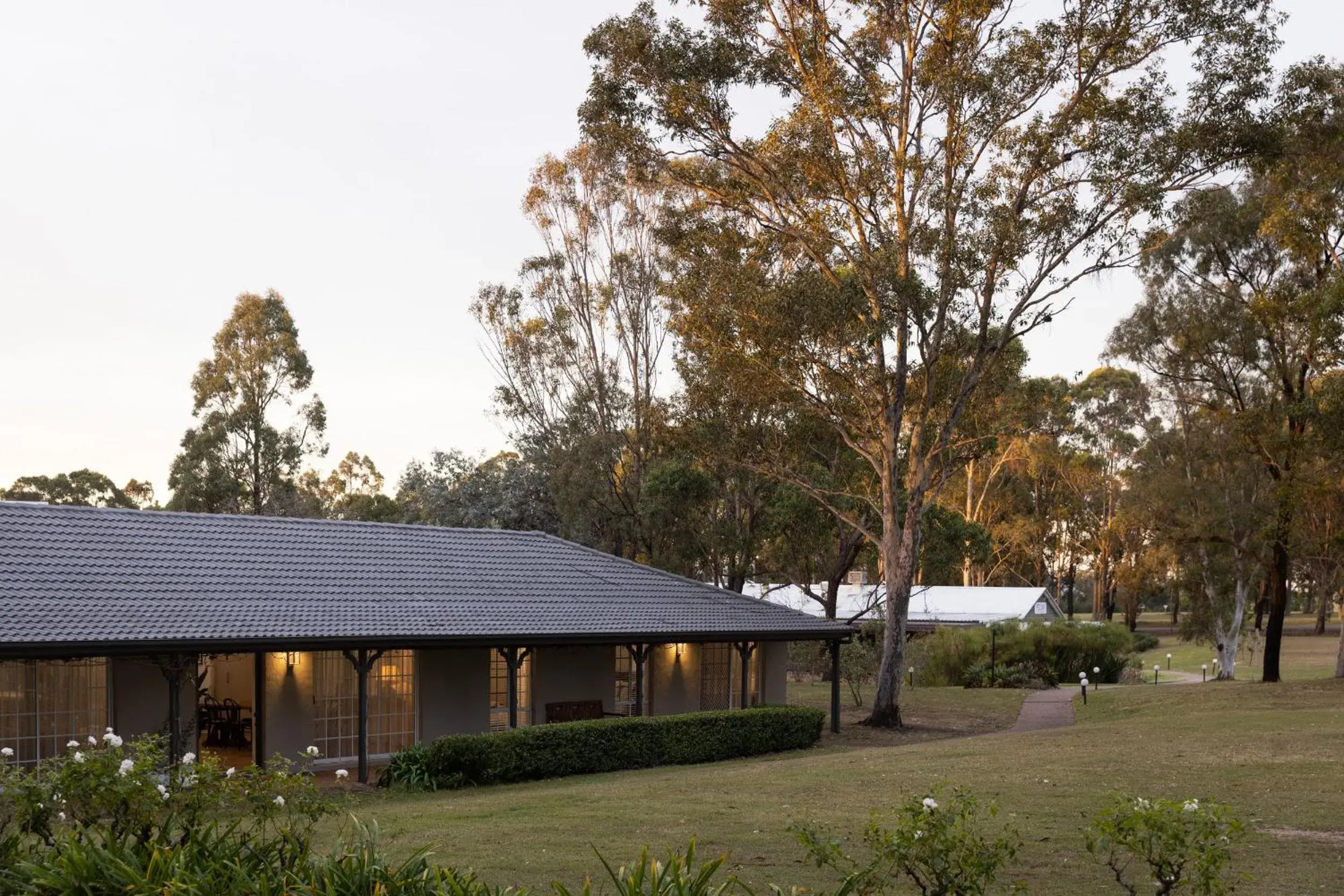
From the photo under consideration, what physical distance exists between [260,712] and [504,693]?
4284 mm

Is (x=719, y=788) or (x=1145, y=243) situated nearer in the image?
(x=719, y=788)

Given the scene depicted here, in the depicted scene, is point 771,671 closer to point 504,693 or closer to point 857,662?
point 504,693

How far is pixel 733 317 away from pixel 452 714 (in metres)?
9.03

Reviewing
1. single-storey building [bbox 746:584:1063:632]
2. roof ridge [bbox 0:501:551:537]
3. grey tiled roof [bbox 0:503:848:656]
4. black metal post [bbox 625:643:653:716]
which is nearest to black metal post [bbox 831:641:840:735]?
grey tiled roof [bbox 0:503:848:656]

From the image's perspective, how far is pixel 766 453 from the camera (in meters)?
27.8

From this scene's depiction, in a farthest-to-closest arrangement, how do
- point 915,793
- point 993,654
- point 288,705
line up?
1. point 993,654
2. point 288,705
3. point 915,793

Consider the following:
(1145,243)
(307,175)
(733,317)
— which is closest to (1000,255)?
(1145,243)

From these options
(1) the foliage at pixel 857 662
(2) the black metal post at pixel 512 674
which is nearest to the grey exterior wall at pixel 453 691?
(2) the black metal post at pixel 512 674

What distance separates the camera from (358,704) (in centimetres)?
1897

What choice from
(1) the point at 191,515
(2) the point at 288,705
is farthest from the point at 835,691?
(1) the point at 191,515

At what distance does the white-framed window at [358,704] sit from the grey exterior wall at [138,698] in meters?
1.97

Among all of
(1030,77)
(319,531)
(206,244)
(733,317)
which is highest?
(1030,77)

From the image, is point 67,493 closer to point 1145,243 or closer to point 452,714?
point 452,714

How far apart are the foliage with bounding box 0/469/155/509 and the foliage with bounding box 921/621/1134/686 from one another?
1376 inches
